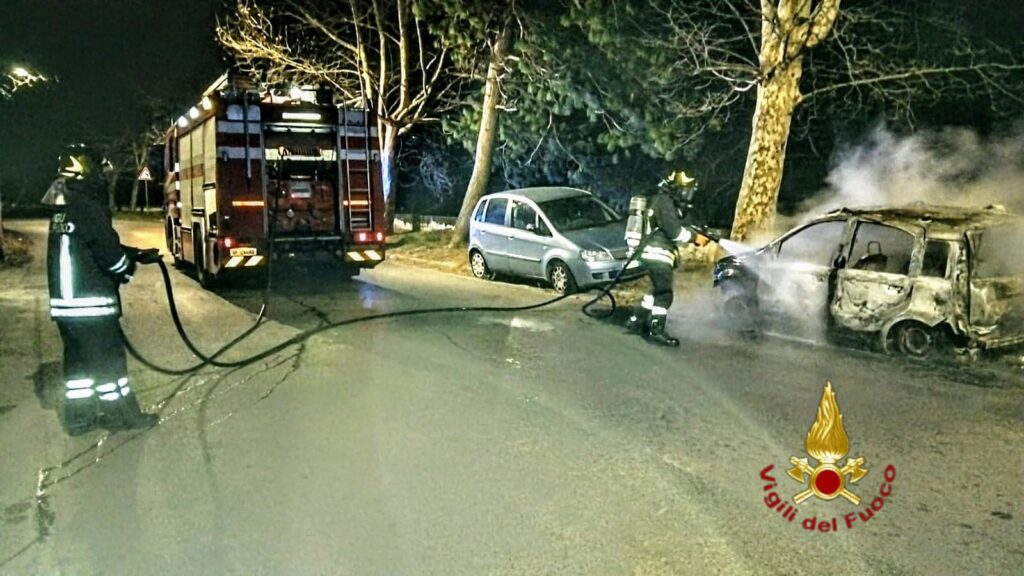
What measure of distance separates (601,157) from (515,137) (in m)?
2.45

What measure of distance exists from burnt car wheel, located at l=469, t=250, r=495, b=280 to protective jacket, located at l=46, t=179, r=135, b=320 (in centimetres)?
940

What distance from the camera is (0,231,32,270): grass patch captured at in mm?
18469

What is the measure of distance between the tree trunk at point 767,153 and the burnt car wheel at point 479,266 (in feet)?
14.2

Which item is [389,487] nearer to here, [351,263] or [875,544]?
[875,544]

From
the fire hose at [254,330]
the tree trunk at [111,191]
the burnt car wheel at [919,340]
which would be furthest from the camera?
the burnt car wheel at [919,340]

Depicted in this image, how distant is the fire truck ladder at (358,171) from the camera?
511 inches

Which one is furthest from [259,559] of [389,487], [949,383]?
[949,383]

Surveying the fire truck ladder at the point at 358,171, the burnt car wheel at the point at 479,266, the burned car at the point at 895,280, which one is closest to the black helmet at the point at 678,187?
the burned car at the point at 895,280

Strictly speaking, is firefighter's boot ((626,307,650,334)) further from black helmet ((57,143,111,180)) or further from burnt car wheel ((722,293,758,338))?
black helmet ((57,143,111,180))

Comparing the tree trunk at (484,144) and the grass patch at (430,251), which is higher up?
the tree trunk at (484,144)

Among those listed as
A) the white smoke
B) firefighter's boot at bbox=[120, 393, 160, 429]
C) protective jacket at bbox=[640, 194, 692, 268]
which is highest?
the white smoke

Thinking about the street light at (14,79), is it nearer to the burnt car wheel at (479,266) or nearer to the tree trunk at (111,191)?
the tree trunk at (111,191)

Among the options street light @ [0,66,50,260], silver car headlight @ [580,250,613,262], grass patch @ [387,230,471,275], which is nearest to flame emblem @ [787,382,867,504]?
silver car headlight @ [580,250,613,262]

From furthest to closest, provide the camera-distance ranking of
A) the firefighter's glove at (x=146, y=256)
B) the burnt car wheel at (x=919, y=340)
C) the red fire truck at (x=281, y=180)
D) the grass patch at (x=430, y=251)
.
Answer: the grass patch at (x=430, y=251) < the red fire truck at (x=281, y=180) < the burnt car wheel at (x=919, y=340) < the firefighter's glove at (x=146, y=256)
